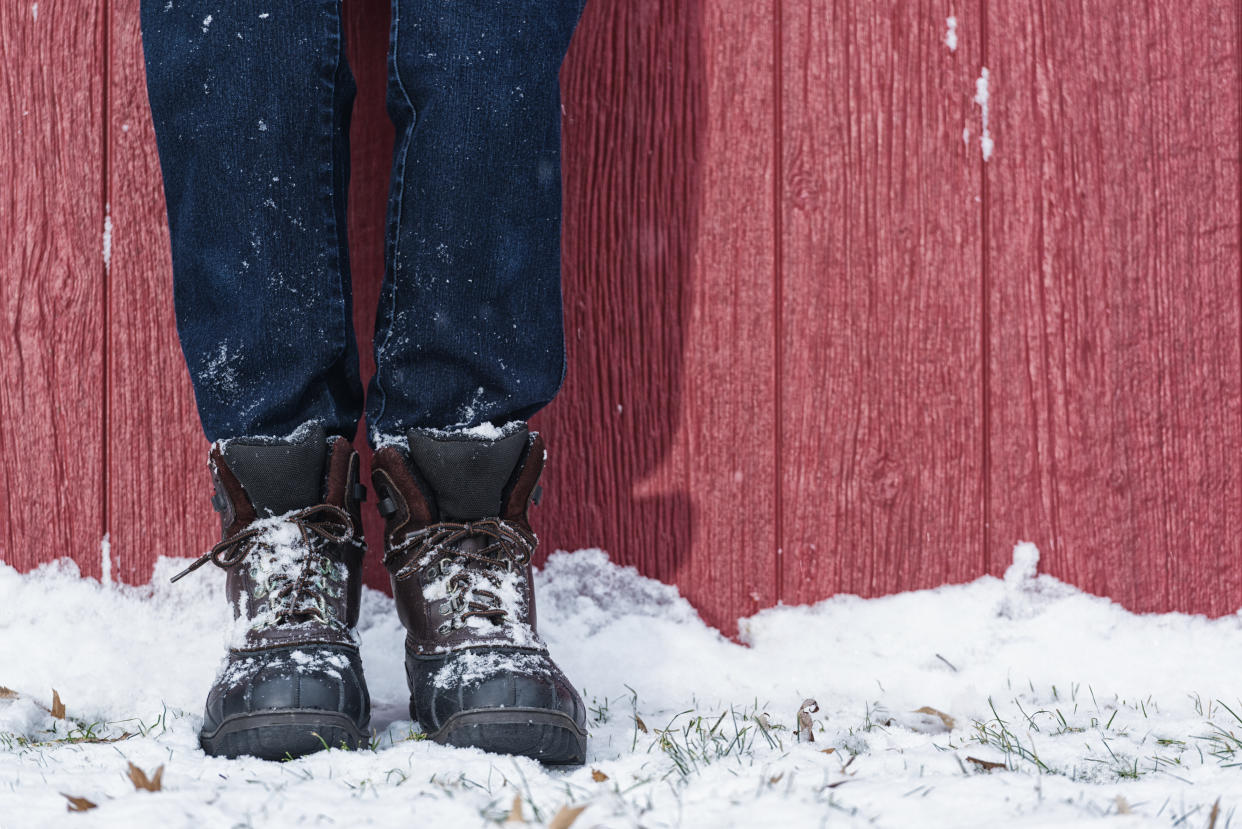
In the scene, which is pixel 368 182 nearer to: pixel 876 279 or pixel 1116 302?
pixel 876 279

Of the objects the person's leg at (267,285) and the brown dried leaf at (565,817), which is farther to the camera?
the person's leg at (267,285)

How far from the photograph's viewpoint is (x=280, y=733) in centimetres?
87

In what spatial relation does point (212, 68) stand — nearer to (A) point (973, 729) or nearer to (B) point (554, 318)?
(B) point (554, 318)

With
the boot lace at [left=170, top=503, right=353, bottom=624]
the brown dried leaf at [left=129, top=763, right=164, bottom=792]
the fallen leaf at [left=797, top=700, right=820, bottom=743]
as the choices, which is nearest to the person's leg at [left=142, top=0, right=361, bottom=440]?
the boot lace at [left=170, top=503, right=353, bottom=624]

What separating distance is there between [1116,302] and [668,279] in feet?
2.19

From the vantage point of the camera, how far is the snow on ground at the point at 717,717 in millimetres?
721

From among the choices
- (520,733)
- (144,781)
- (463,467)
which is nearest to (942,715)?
(520,733)

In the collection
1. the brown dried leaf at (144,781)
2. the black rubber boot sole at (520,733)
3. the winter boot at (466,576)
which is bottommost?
the black rubber boot sole at (520,733)

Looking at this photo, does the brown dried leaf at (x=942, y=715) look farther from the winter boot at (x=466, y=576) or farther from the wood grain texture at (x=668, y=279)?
the winter boot at (x=466, y=576)

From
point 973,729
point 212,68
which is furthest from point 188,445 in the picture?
point 973,729

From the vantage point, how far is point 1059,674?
1.23 metres

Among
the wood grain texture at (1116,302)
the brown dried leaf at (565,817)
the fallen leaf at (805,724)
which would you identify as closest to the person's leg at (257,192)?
the brown dried leaf at (565,817)

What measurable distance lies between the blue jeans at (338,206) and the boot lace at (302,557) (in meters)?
0.10

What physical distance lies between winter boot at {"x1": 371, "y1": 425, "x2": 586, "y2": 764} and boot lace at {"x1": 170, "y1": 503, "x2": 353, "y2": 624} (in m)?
0.07
